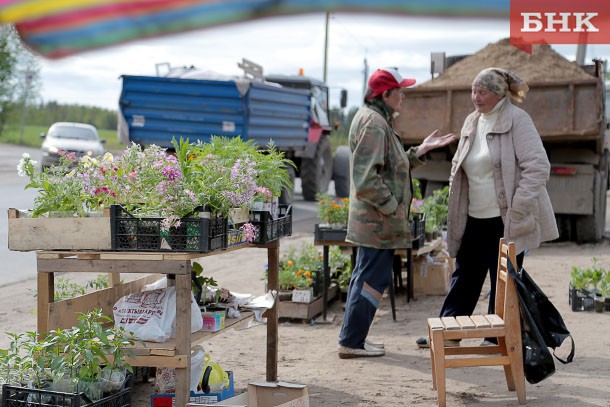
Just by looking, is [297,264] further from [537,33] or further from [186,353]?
[537,33]

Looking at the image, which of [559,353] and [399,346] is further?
[399,346]

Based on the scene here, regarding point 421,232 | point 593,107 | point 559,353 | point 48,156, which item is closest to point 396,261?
point 421,232

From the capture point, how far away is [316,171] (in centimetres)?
2033

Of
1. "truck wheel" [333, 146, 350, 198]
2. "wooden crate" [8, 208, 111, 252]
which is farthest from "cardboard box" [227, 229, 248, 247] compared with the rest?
"truck wheel" [333, 146, 350, 198]

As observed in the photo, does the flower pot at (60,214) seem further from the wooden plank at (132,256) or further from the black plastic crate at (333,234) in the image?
the black plastic crate at (333,234)

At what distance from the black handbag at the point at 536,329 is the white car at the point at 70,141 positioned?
63.9ft

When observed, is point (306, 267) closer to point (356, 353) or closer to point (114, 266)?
point (356, 353)

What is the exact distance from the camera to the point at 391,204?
18.8ft

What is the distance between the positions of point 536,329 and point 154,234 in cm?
211

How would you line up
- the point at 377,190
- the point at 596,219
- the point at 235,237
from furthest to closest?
the point at 596,219
the point at 377,190
the point at 235,237

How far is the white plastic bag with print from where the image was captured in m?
4.40

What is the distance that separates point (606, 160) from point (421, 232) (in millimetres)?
5878

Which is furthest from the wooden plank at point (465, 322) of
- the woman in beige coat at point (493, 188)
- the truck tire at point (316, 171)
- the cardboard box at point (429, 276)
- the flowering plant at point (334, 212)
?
the truck tire at point (316, 171)

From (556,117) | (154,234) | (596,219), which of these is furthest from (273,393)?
(596,219)
